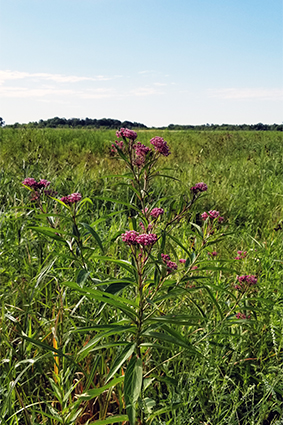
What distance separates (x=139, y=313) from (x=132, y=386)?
20 centimetres

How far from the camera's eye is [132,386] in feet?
2.93

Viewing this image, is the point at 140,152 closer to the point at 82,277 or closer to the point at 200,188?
the point at 200,188

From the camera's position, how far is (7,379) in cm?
134

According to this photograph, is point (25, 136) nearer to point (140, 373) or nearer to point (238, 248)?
point (238, 248)

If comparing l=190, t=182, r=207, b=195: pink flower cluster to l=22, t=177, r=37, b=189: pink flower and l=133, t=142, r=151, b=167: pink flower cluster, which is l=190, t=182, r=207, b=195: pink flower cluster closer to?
l=133, t=142, r=151, b=167: pink flower cluster

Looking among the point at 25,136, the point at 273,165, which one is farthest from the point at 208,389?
the point at 25,136

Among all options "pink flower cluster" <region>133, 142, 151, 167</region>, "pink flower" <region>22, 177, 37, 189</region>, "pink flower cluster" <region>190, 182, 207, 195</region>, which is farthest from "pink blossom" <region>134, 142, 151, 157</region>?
"pink flower" <region>22, 177, 37, 189</region>

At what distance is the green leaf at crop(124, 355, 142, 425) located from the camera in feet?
2.78

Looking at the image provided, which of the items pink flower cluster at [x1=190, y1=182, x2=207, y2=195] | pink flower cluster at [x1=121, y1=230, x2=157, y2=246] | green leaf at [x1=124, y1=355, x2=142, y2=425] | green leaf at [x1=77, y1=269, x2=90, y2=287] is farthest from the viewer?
pink flower cluster at [x1=190, y1=182, x2=207, y2=195]

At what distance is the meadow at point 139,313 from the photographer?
1.06m

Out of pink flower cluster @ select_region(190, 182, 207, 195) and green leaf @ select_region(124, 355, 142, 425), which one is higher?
pink flower cluster @ select_region(190, 182, 207, 195)

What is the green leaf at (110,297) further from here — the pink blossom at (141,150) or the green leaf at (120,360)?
the pink blossom at (141,150)

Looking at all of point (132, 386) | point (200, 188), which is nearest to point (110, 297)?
point (132, 386)

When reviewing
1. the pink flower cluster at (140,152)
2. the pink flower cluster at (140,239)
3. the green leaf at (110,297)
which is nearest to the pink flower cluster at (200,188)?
the pink flower cluster at (140,152)
